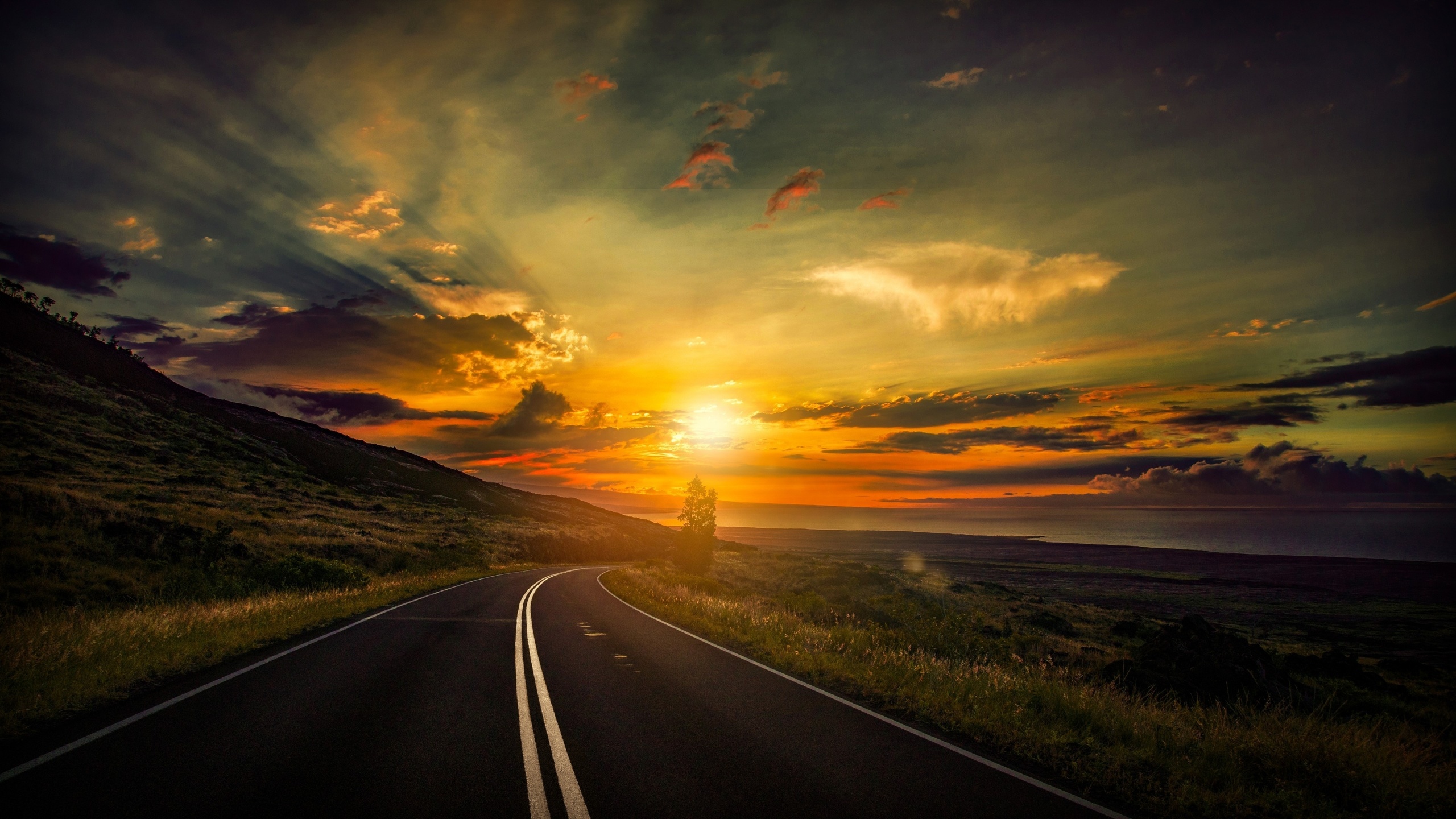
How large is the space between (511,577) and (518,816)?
30.6 meters

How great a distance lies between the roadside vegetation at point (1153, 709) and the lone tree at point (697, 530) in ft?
106

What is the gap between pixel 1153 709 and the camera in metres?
8.22

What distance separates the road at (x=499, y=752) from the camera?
180 inches

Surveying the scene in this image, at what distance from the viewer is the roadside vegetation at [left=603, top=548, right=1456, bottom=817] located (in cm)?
538

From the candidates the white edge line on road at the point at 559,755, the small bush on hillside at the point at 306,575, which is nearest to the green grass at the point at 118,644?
the small bush on hillside at the point at 306,575

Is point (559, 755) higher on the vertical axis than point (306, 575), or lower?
higher

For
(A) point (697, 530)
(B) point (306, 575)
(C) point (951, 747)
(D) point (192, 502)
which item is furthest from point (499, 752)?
(A) point (697, 530)

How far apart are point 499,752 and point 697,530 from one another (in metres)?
53.4

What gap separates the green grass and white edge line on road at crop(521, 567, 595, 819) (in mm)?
5096

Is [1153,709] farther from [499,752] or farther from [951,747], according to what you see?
[499,752]

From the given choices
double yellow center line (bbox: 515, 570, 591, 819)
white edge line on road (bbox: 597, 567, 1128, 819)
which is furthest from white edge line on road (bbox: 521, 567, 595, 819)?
white edge line on road (bbox: 597, 567, 1128, 819)

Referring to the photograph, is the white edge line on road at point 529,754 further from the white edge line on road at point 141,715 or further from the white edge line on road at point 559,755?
the white edge line on road at point 141,715

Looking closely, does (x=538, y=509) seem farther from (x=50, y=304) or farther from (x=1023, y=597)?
(x=50, y=304)

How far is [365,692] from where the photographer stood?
7.93 meters
